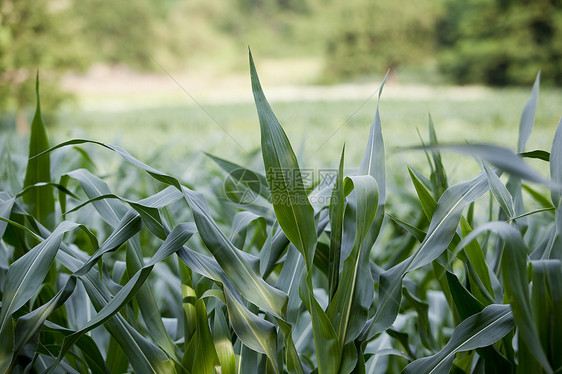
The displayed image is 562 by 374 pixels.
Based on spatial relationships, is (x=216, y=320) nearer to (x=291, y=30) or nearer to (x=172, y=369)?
(x=172, y=369)

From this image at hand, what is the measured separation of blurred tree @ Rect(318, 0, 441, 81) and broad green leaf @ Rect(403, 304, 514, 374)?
44.1 ft

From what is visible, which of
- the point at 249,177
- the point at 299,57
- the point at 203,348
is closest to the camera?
the point at 203,348

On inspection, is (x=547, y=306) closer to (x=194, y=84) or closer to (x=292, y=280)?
(x=292, y=280)

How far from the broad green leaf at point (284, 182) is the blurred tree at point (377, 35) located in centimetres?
1343

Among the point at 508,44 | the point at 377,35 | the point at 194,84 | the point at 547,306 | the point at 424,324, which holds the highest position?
the point at 377,35

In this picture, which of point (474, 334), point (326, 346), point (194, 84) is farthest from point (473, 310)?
point (194, 84)

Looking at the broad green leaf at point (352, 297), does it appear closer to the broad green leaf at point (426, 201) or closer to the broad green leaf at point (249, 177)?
the broad green leaf at point (426, 201)

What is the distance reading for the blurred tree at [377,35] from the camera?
1348 cm

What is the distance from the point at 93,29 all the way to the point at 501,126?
12136 millimetres

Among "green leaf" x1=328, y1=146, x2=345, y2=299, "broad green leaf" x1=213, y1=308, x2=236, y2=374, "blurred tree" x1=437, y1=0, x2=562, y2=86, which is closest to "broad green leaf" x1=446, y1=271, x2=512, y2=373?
"green leaf" x1=328, y1=146, x2=345, y2=299

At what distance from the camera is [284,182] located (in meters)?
0.39

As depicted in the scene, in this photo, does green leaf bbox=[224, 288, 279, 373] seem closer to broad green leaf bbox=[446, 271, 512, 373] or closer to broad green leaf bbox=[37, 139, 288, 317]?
broad green leaf bbox=[37, 139, 288, 317]

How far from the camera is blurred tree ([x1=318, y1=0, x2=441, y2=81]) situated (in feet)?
44.2

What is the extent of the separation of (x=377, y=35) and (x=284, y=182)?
46.6 feet
